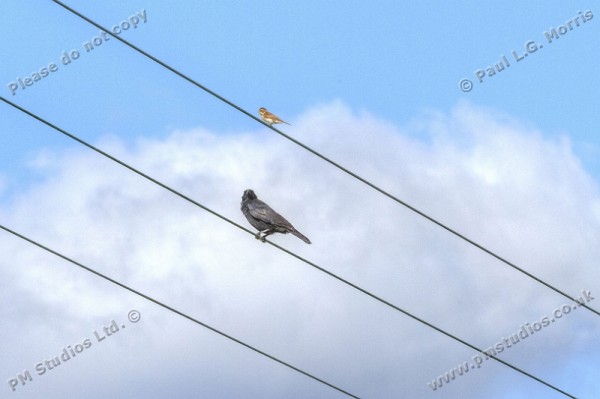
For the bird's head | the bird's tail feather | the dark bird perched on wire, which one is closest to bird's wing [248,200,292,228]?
the dark bird perched on wire

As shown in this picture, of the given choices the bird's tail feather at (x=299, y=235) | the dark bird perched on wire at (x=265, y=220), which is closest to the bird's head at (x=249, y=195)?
the dark bird perched on wire at (x=265, y=220)

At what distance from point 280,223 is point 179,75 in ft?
19.3

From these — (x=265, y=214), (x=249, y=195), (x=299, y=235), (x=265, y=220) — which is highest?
(x=249, y=195)

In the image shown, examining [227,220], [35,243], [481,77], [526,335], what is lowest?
[35,243]

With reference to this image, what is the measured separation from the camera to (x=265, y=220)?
22812 mm

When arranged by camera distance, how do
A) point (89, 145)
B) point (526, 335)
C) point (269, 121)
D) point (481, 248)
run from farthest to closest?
point (269, 121) → point (526, 335) → point (481, 248) → point (89, 145)

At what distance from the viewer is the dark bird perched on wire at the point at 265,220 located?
2259 centimetres

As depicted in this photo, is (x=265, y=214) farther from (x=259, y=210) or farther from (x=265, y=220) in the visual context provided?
(x=259, y=210)

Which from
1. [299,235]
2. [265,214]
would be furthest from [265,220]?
[299,235]

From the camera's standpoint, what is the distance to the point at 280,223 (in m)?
22.6

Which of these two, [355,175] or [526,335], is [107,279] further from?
[526,335]

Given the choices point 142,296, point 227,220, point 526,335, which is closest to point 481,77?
point 526,335

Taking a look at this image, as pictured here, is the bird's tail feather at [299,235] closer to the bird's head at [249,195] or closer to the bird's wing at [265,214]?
the bird's wing at [265,214]

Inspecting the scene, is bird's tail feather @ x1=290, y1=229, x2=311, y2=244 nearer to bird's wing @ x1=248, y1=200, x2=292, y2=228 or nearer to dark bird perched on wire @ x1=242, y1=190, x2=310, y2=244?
dark bird perched on wire @ x1=242, y1=190, x2=310, y2=244
